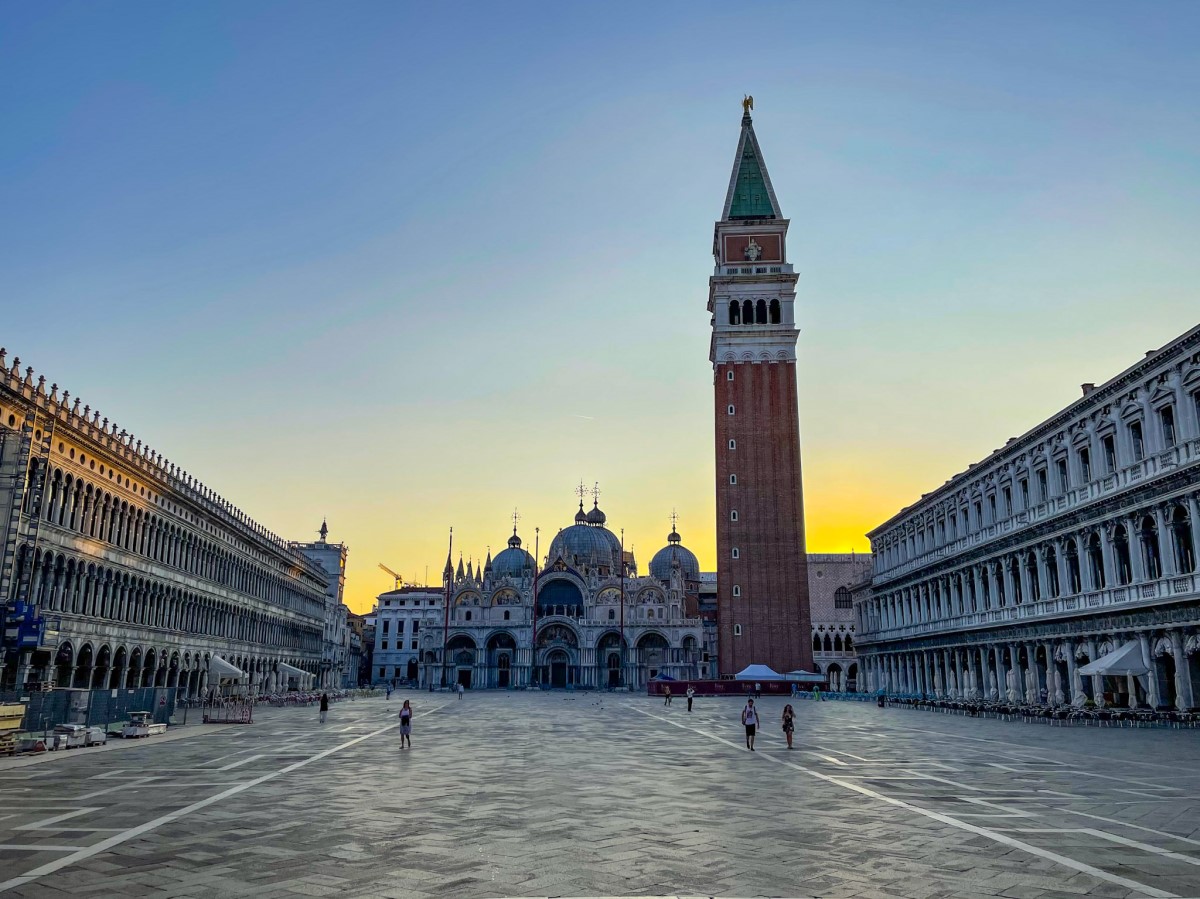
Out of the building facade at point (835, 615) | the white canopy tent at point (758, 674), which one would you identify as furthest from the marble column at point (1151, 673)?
the building facade at point (835, 615)

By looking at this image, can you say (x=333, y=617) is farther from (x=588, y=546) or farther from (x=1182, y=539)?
(x=1182, y=539)

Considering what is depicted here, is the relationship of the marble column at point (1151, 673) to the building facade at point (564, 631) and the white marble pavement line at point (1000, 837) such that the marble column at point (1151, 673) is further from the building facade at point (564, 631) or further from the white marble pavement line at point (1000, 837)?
the building facade at point (564, 631)

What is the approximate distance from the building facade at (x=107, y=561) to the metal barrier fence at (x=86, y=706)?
3412mm

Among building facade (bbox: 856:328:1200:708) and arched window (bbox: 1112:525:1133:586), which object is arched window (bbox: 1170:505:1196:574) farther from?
arched window (bbox: 1112:525:1133:586)

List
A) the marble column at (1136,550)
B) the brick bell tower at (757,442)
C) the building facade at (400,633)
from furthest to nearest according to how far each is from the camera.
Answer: the building facade at (400,633)
the brick bell tower at (757,442)
the marble column at (1136,550)

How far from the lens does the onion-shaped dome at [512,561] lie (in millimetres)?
113250

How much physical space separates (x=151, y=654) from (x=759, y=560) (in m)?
44.6

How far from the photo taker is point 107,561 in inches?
1511

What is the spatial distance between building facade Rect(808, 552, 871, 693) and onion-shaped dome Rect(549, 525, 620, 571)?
2574cm

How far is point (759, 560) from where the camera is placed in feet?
238

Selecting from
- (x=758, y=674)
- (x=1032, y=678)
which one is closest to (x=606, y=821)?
(x=1032, y=678)

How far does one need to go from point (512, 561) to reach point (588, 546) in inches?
420

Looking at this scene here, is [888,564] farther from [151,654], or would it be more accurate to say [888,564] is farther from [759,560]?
[151,654]

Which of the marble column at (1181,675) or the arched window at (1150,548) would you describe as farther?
the arched window at (1150,548)
